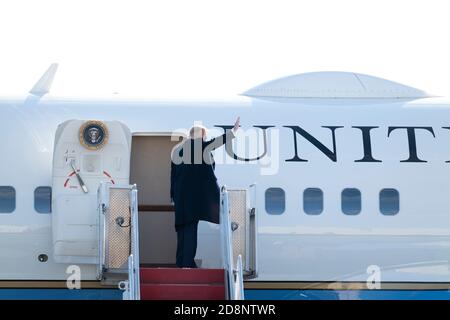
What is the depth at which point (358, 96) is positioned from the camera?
54.9 ft

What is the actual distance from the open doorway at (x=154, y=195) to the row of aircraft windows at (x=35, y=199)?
1302 mm

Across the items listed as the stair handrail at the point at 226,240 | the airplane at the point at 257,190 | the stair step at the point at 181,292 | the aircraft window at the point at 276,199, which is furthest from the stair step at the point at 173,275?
the aircraft window at the point at 276,199

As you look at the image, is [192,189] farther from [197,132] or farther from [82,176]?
[82,176]

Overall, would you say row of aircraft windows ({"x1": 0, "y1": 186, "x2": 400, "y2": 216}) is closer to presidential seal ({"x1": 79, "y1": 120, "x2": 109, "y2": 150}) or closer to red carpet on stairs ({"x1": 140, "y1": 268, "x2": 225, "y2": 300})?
presidential seal ({"x1": 79, "y1": 120, "x2": 109, "y2": 150})

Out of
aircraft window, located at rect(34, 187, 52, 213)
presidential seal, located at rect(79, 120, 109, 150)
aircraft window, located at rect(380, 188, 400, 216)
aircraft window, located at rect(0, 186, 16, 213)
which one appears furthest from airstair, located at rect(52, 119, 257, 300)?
aircraft window, located at rect(380, 188, 400, 216)

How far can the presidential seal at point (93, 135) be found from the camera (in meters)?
15.2
